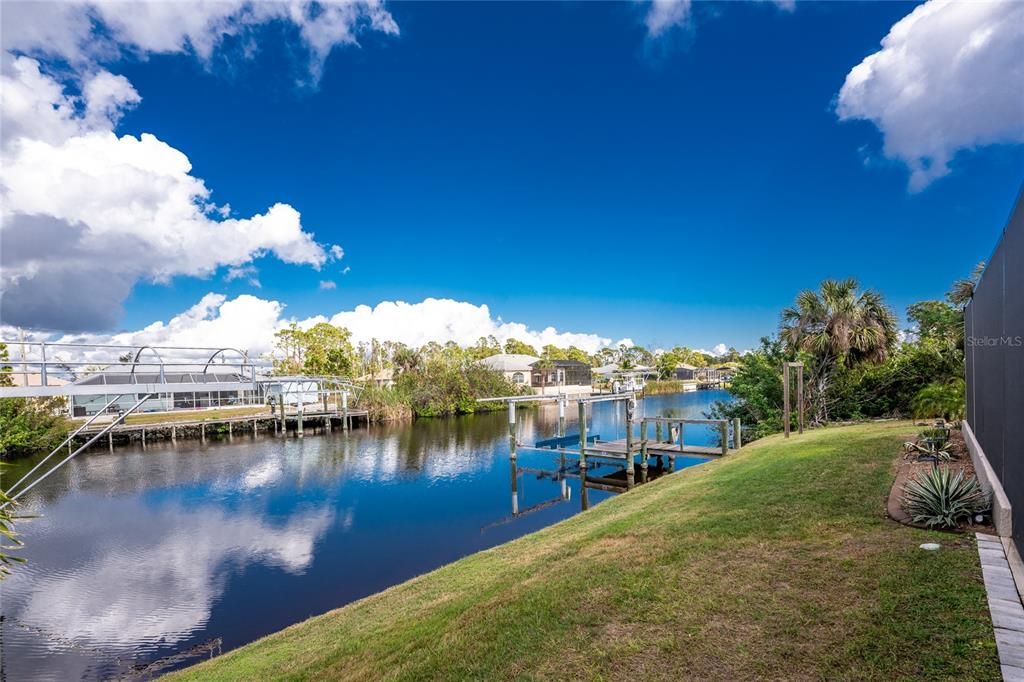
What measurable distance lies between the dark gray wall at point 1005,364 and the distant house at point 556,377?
192 ft

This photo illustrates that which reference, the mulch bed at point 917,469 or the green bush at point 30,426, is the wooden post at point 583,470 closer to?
the mulch bed at point 917,469

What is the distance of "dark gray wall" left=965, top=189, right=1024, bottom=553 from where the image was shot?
470cm

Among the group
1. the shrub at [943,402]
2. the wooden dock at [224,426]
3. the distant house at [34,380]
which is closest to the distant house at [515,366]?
the wooden dock at [224,426]

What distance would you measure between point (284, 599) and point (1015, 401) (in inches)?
517

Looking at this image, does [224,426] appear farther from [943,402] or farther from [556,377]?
[943,402]

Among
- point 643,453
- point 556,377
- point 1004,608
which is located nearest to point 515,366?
point 556,377

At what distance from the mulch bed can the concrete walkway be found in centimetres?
61

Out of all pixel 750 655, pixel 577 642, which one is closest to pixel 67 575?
pixel 577 642

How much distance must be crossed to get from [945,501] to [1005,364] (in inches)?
64.9

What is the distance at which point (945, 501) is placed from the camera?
5.78 m

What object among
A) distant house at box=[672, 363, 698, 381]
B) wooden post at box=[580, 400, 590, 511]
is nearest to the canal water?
wooden post at box=[580, 400, 590, 511]

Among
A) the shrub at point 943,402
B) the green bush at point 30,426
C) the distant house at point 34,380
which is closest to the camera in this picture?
the distant house at point 34,380

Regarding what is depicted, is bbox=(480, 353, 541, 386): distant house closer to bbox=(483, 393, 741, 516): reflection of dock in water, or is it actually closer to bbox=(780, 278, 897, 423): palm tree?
bbox=(483, 393, 741, 516): reflection of dock in water

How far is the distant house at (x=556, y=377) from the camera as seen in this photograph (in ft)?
222
